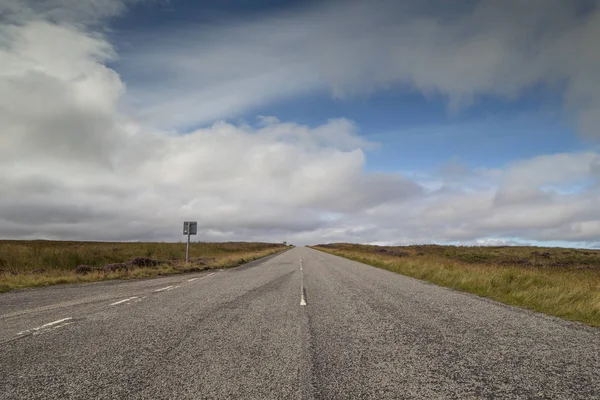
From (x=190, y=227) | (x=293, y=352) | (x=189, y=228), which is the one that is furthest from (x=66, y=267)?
(x=293, y=352)

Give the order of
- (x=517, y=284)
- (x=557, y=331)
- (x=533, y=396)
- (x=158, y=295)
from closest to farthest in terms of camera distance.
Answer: (x=533, y=396), (x=557, y=331), (x=158, y=295), (x=517, y=284)

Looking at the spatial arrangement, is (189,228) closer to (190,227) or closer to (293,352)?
(190,227)

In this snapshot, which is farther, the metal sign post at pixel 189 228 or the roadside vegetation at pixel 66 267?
the metal sign post at pixel 189 228

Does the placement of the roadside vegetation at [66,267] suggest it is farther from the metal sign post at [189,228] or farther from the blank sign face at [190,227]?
the blank sign face at [190,227]

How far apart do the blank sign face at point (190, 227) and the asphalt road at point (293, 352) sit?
1858 centimetres

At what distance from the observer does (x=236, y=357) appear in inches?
196

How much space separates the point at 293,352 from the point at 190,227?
24632 millimetres

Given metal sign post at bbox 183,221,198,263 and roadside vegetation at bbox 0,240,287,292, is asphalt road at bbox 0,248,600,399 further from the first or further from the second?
metal sign post at bbox 183,221,198,263

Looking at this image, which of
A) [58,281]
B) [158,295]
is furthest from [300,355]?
[58,281]

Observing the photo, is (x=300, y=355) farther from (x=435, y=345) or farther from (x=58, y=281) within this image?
(x=58, y=281)

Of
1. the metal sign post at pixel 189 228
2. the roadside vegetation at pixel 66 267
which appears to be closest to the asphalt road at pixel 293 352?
the roadside vegetation at pixel 66 267

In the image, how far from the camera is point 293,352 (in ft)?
17.1

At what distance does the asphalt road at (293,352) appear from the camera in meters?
3.91

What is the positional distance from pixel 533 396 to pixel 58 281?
60.1 feet
